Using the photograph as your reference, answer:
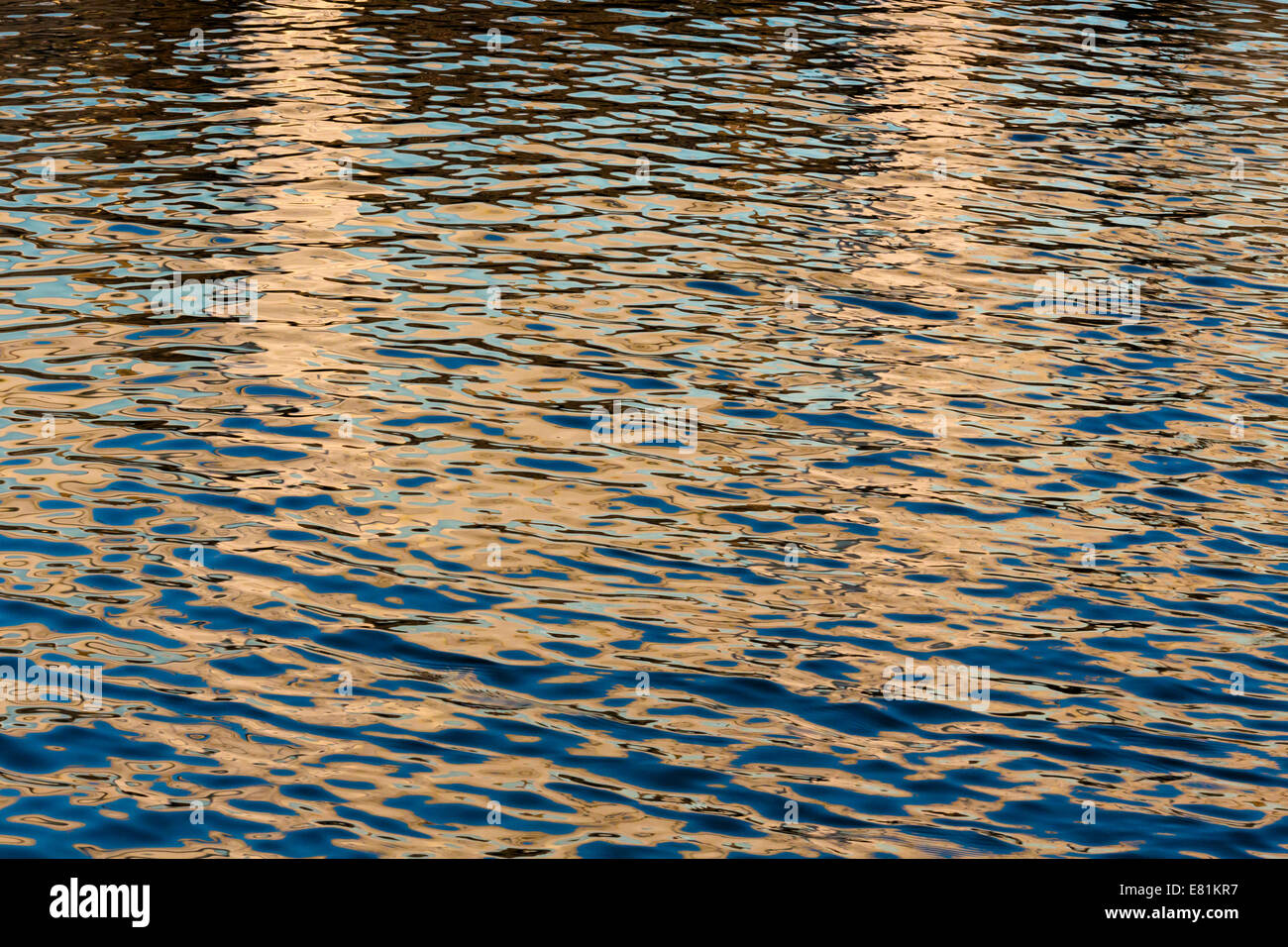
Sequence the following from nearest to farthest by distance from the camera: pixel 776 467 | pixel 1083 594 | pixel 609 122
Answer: pixel 1083 594, pixel 776 467, pixel 609 122

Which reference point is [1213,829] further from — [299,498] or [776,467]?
[299,498]

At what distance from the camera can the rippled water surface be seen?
10906mm

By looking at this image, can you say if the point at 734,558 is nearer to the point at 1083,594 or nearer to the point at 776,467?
the point at 776,467

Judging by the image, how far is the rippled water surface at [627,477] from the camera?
10.9m

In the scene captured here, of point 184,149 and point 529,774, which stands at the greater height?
point 184,149

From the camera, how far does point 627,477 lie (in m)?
15.8

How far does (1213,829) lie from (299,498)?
894cm

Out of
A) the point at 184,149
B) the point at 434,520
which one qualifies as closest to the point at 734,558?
the point at 434,520

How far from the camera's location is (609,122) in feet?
97.1

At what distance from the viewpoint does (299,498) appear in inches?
591

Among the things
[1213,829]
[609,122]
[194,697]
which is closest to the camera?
[1213,829]
